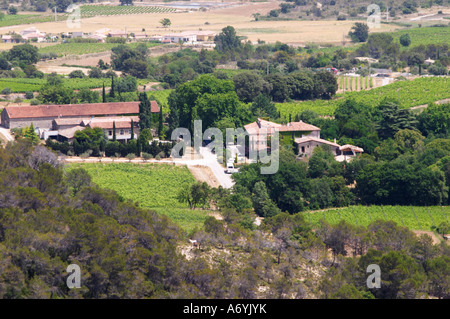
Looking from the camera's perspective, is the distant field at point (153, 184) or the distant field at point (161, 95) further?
the distant field at point (161, 95)

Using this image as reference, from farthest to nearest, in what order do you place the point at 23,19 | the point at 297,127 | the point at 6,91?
the point at 23,19 → the point at 6,91 → the point at 297,127

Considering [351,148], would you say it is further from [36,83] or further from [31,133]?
[36,83]

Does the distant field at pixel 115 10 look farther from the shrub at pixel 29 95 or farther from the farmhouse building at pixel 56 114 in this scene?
the farmhouse building at pixel 56 114

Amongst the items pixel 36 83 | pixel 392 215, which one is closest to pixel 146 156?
pixel 392 215

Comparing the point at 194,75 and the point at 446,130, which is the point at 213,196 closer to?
the point at 446,130

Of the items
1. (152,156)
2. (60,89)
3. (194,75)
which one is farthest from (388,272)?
(194,75)

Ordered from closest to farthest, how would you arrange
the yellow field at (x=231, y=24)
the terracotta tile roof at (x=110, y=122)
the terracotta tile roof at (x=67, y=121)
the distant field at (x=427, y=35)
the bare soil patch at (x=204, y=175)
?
the bare soil patch at (x=204, y=175), the terracotta tile roof at (x=110, y=122), the terracotta tile roof at (x=67, y=121), the distant field at (x=427, y=35), the yellow field at (x=231, y=24)

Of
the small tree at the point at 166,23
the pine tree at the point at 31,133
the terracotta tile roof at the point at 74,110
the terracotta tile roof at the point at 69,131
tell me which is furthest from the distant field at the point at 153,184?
the small tree at the point at 166,23
